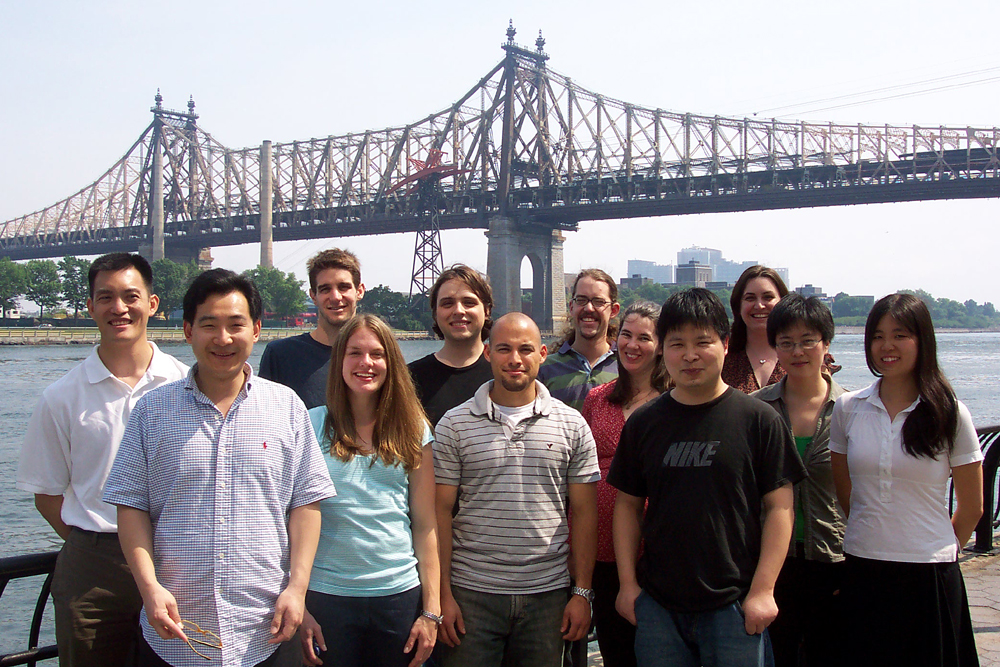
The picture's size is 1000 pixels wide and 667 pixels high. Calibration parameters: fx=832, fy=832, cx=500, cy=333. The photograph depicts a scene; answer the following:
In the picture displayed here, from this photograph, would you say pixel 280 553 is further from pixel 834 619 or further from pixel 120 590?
pixel 834 619

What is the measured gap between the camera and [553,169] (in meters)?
50.5

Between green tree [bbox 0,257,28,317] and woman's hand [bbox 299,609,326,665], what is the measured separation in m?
67.3

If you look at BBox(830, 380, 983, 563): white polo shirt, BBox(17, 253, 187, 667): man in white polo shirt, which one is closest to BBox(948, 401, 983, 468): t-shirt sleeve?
BBox(830, 380, 983, 563): white polo shirt

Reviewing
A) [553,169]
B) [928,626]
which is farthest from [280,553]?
[553,169]

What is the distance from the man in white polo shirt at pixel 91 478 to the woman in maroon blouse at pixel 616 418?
1.57 m

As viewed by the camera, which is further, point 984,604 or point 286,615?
point 984,604

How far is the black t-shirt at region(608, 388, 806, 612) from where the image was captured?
8.29 feet

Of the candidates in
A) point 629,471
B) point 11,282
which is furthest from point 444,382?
point 11,282

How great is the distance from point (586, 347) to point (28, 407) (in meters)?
20.7

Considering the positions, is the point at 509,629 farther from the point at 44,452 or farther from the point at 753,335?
the point at 753,335

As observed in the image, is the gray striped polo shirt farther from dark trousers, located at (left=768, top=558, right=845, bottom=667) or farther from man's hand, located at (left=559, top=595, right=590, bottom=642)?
dark trousers, located at (left=768, top=558, right=845, bottom=667)

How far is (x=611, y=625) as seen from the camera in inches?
118

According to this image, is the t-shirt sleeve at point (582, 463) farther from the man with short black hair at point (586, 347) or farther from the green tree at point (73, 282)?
the green tree at point (73, 282)

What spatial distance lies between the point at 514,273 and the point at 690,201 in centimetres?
1044
